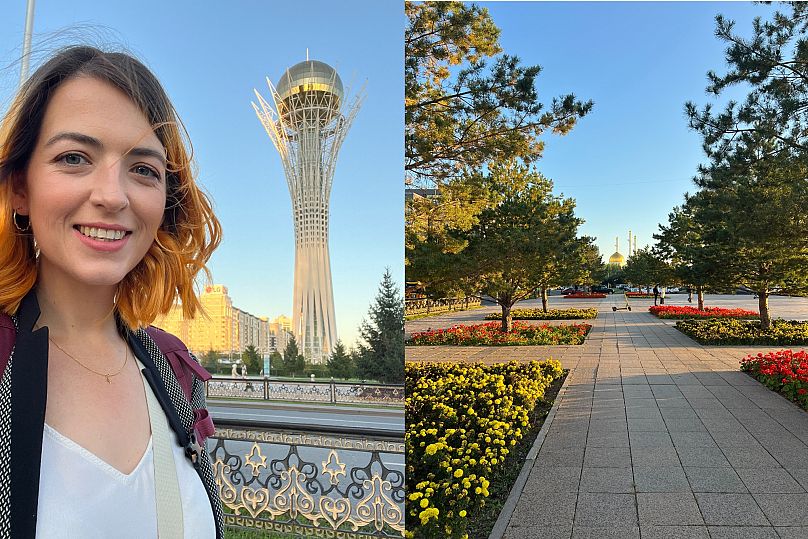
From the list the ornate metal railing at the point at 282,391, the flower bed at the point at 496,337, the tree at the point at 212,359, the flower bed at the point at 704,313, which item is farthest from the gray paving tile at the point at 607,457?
the tree at the point at 212,359

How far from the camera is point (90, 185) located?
0.68 m

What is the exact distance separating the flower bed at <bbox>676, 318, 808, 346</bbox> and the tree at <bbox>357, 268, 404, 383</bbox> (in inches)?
387

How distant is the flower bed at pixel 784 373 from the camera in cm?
593

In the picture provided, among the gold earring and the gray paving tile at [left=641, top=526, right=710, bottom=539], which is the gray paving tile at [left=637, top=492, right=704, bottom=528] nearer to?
the gray paving tile at [left=641, top=526, right=710, bottom=539]

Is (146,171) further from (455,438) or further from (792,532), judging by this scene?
(455,438)

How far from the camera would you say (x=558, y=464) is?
4.03 m

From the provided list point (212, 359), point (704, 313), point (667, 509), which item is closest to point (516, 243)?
point (667, 509)

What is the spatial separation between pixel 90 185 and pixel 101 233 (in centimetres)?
6

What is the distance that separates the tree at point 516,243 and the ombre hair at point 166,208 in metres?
5.44

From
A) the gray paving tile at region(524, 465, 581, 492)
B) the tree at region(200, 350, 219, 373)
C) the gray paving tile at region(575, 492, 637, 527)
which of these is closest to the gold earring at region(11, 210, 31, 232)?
the gray paving tile at region(575, 492, 637, 527)

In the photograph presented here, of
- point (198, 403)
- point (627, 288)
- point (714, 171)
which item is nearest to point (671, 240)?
point (714, 171)

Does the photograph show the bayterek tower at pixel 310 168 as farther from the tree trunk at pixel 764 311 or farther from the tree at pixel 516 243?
the tree trunk at pixel 764 311

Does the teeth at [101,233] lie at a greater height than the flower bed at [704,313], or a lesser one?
greater

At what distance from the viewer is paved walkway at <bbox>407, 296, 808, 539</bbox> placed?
2.99 m
